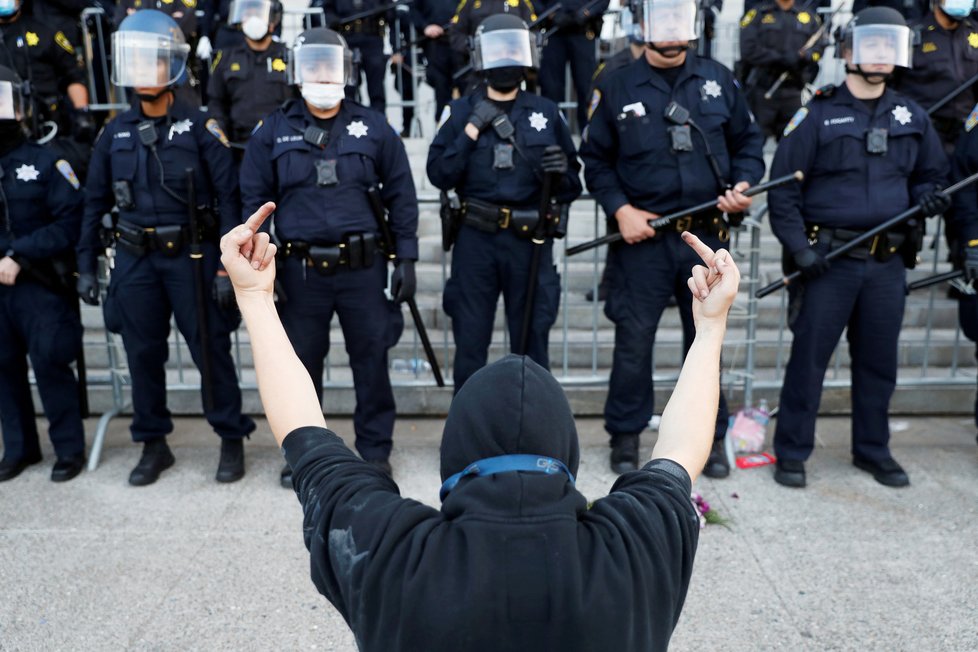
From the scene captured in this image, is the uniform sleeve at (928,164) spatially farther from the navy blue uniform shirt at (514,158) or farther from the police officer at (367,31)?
the police officer at (367,31)

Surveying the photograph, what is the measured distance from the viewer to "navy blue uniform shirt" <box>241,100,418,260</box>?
456cm

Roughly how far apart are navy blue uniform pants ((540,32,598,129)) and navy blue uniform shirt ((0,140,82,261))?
459cm

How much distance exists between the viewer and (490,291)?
16.2 feet

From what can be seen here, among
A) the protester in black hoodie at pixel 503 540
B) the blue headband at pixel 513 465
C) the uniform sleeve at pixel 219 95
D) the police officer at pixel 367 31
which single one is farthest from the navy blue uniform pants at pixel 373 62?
the blue headband at pixel 513 465

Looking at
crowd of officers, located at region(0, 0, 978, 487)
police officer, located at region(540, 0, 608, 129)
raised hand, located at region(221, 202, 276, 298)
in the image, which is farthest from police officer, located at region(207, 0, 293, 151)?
raised hand, located at region(221, 202, 276, 298)

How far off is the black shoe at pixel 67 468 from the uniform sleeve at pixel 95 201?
1.00 m

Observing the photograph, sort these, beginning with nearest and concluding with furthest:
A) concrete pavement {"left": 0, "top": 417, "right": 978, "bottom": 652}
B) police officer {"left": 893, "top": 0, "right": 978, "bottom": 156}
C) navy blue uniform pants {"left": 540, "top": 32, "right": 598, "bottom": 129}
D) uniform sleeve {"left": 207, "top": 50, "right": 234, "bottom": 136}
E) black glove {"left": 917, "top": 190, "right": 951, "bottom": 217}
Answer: concrete pavement {"left": 0, "top": 417, "right": 978, "bottom": 652} → black glove {"left": 917, "top": 190, "right": 951, "bottom": 217} → police officer {"left": 893, "top": 0, "right": 978, "bottom": 156} → uniform sleeve {"left": 207, "top": 50, "right": 234, "bottom": 136} → navy blue uniform pants {"left": 540, "top": 32, "right": 598, "bottom": 129}

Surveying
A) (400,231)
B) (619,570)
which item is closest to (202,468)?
(400,231)

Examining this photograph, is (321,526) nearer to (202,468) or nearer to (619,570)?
(619,570)

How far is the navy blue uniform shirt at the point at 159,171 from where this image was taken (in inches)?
184

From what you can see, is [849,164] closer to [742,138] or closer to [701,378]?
[742,138]

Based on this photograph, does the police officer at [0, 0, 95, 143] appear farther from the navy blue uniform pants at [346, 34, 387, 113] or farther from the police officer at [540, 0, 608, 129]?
the police officer at [540, 0, 608, 129]

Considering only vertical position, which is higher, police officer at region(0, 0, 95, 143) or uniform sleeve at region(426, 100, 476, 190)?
police officer at region(0, 0, 95, 143)

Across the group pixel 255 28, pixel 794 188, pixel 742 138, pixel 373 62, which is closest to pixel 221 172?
pixel 255 28
